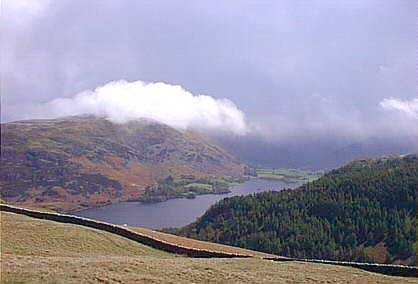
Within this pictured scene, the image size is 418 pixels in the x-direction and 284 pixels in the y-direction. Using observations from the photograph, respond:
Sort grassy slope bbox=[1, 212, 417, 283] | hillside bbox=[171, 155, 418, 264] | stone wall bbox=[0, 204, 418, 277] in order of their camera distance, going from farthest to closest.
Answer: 1. hillside bbox=[171, 155, 418, 264]
2. stone wall bbox=[0, 204, 418, 277]
3. grassy slope bbox=[1, 212, 417, 283]

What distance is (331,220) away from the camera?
164m

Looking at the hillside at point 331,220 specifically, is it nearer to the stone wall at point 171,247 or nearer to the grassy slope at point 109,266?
the stone wall at point 171,247

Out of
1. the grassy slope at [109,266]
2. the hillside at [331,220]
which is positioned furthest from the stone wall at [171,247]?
the hillside at [331,220]

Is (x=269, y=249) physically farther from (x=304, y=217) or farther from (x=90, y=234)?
(x=90, y=234)

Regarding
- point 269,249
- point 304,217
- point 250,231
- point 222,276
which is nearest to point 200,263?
point 222,276

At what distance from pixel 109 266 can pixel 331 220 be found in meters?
141

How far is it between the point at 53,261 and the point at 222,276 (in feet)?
31.7

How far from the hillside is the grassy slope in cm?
9515

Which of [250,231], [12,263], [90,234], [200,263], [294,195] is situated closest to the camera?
[12,263]

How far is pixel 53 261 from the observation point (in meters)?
31.4

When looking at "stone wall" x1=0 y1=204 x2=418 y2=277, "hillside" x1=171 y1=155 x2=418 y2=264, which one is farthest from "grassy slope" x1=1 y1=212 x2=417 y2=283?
"hillside" x1=171 y1=155 x2=418 y2=264

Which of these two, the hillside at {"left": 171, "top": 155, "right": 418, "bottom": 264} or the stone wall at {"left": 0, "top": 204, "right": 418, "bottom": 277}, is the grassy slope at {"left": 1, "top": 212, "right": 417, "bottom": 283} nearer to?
the stone wall at {"left": 0, "top": 204, "right": 418, "bottom": 277}

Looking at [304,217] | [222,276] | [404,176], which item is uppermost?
[404,176]

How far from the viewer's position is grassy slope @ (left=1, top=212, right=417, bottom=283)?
2741 cm
